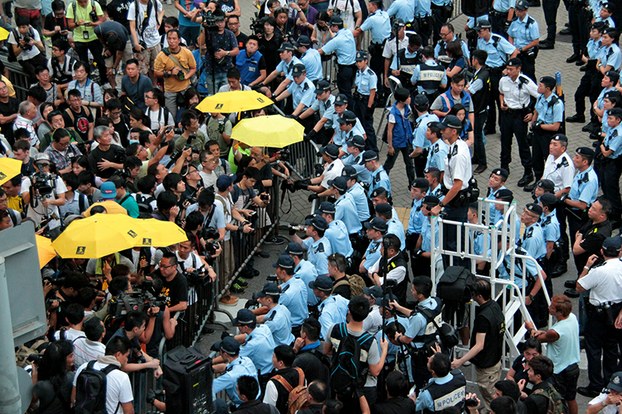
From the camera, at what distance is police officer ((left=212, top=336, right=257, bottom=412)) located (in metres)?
10.4

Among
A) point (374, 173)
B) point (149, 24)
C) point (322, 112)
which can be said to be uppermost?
point (149, 24)

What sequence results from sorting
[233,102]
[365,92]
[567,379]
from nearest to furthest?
[567,379], [233,102], [365,92]

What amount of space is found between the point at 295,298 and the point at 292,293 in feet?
0.21

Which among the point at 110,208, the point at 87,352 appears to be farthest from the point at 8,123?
the point at 87,352

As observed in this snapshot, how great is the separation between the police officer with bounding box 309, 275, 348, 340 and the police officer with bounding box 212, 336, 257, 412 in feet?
3.35

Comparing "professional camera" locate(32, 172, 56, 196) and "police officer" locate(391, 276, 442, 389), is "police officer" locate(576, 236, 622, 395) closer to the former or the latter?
"police officer" locate(391, 276, 442, 389)

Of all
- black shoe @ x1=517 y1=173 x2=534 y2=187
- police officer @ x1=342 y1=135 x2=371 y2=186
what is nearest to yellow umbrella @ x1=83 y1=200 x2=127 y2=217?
police officer @ x1=342 y1=135 x2=371 y2=186

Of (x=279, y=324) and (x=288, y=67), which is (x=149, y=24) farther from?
(x=279, y=324)

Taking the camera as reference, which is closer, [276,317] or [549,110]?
[276,317]

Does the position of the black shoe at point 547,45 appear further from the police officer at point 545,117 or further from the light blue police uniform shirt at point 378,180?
the light blue police uniform shirt at point 378,180

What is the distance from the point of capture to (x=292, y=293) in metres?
12.1

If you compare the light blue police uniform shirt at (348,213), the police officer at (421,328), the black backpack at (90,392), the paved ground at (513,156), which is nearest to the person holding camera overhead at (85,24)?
the paved ground at (513,156)

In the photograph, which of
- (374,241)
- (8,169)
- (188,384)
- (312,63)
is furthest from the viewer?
(312,63)

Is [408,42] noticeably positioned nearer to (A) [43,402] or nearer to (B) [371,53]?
(B) [371,53]
